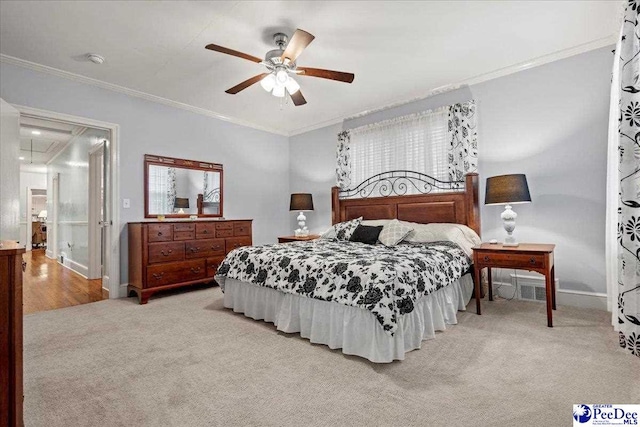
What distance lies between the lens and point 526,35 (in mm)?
3016

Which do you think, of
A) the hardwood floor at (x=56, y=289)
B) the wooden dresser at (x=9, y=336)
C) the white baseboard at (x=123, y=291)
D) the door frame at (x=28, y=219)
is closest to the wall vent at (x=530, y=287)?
the wooden dresser at (x=9, y=336)

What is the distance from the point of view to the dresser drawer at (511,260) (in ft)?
9.13

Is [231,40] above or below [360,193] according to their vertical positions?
above

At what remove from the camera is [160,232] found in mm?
3936

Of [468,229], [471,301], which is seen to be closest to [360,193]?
[468,229]

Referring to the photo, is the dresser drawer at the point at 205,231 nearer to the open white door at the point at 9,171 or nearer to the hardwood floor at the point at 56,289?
the hardwood floor at the point at 56,289

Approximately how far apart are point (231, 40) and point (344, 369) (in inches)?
121

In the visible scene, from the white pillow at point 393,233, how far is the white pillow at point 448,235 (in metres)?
0.10

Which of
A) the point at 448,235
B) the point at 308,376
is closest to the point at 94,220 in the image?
the point at 308,376

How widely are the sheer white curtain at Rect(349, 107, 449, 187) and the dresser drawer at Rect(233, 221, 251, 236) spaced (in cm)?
186

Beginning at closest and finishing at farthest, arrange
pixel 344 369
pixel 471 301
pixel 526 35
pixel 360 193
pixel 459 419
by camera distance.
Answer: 1. pixel 459 419
2. pixel 344 369
3. pixel 526 35
4. pixel 471 301
5. pixel 360 193

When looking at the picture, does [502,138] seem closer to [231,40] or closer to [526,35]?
[526,35]

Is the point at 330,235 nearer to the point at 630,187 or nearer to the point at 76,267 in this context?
the point at 630,187
